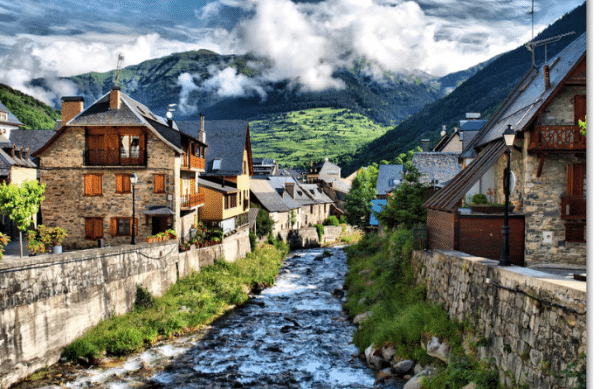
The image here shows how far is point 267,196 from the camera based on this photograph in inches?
2443

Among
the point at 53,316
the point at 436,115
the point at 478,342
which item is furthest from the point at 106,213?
the point at 436,115

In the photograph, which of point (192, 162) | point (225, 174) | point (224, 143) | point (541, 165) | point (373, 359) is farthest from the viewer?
point (224, 143)

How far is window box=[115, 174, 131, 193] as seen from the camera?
32188mm

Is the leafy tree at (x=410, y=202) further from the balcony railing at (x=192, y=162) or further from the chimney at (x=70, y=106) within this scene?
the chimney at (x=70, y=106)

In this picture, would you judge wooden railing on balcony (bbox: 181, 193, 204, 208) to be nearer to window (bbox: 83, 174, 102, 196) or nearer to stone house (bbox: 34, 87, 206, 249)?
stone house (bbox: 34, 87, 206, 249)

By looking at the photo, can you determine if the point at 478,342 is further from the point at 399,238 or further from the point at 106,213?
the point at 106,213

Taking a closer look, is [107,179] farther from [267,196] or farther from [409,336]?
[267,196]

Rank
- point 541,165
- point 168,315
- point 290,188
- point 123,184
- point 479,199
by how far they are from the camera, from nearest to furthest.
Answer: point 541,165
point 479,199
point 168,315
point 123,184
point 290,188

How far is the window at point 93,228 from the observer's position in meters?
32.2

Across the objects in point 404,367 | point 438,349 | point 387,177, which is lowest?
point 404,367

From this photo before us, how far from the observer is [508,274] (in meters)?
11.8

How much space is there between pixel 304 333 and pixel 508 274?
14039mm

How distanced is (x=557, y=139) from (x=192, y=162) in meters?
26.3

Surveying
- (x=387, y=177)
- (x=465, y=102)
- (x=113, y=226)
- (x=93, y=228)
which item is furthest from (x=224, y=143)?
(x=465, y=102)
